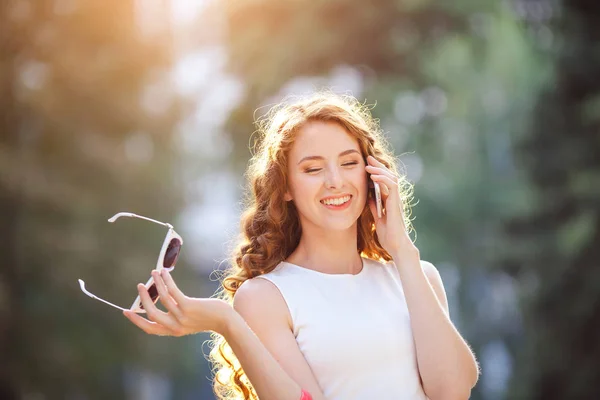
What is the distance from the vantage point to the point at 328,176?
9.11ft

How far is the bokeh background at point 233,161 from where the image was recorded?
41.4ft

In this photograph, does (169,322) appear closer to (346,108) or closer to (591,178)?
(346,108)

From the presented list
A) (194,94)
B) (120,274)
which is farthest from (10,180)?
(194,94)

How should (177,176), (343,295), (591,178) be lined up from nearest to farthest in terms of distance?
(343,295) → (591,178) → (177,176)

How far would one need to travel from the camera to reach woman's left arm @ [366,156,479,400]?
8.80 ft

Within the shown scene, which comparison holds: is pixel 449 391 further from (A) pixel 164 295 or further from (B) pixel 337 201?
(A) pixel 164 295

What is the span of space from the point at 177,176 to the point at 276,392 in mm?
12009

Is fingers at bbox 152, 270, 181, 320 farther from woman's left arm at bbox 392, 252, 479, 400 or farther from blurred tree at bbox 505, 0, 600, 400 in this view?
blurred tree at bbox 505, 0, 600, 400

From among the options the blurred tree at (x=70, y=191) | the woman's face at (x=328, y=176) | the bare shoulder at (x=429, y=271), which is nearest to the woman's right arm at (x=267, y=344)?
the woman's face at (x=328, y=176)

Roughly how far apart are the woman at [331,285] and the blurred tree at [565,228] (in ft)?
33.8

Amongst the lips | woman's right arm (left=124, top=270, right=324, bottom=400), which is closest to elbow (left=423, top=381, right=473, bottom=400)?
woman's right arm (left=124, top=270, right=324, bottom=400)

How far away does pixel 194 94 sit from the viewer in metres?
14.8

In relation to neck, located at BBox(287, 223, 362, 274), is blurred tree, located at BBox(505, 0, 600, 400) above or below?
above

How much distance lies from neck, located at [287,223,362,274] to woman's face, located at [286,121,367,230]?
55mm
